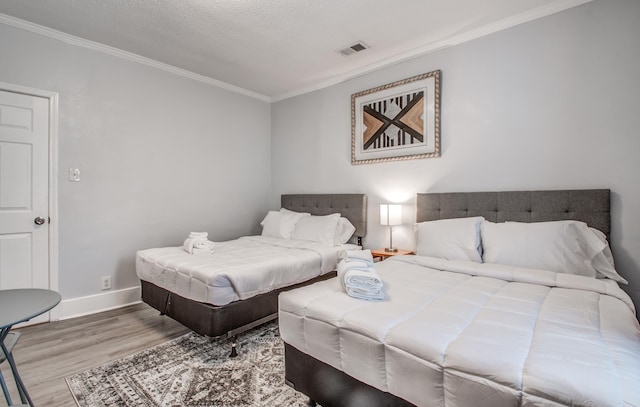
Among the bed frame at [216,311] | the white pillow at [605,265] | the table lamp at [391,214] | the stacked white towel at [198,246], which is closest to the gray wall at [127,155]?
the bed frame at [216,311]

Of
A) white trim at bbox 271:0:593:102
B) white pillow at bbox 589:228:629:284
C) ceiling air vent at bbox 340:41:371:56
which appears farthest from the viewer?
ceiling air vent at bbox 340:41:371:56

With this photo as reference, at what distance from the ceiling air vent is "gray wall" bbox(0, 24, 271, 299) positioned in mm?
1827

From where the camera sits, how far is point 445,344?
116cm

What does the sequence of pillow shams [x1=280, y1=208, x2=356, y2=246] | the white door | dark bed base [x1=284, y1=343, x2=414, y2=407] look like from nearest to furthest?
dark bed base [x1=284, y1=343, x2=414, y2=407] < the white door < pillow shams [x1=280, y1=208, x2=356, y2=246]

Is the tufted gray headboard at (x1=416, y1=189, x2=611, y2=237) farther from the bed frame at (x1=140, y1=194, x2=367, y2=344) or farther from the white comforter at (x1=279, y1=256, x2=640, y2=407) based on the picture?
the bed frame at (x1=140, y1=194, x2=367, y2=344)

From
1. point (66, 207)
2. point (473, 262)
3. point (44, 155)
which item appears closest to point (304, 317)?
point (473, 262)

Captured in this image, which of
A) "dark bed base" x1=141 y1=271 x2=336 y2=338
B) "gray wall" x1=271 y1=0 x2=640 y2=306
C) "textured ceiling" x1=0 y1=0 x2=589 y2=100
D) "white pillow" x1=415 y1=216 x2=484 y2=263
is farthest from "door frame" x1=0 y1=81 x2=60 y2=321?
"white pillow" x1=415 y1=216 x2=484 y2=263

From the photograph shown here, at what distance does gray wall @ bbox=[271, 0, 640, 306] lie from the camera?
219cm

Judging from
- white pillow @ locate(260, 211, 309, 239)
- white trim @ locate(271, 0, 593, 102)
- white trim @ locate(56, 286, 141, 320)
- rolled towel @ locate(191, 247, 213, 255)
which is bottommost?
white trim @ locate(56, 286, 141, 320)

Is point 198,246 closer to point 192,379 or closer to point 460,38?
point 192,379

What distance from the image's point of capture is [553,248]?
6.95ft

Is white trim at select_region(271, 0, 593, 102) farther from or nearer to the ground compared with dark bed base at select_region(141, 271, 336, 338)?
farther from the ground

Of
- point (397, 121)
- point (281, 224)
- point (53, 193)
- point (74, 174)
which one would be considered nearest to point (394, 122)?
point (397, 121)

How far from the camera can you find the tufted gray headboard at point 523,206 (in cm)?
222
